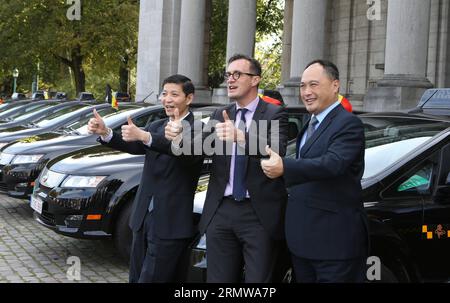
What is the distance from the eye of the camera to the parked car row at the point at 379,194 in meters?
4.43

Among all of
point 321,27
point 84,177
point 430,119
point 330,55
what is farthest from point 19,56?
point 430,119

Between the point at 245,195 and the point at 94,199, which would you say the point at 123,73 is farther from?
the point at 245,195

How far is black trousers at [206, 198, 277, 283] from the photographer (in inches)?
148

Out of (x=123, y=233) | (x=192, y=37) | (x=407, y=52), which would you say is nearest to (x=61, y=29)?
(x=192, y=37)

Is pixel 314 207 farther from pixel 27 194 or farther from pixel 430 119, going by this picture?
pixel 27 194

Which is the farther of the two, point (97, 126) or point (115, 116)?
point (115, 116)

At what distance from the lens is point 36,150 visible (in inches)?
383

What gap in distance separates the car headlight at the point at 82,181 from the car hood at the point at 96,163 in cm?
5

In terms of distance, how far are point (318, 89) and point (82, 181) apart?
13.4 feet

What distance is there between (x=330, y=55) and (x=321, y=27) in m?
5.70

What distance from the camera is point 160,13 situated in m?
25.7

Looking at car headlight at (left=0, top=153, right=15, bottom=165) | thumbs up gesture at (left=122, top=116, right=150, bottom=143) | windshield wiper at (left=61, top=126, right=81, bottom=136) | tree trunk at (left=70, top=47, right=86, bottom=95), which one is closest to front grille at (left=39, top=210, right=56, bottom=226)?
car headlight at (left=0, top=153, right=15, bottom=165)

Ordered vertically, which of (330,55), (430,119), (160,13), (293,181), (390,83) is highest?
(160,13)

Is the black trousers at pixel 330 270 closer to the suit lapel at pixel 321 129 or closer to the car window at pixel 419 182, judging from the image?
the suit lapel at pixel 321 129
